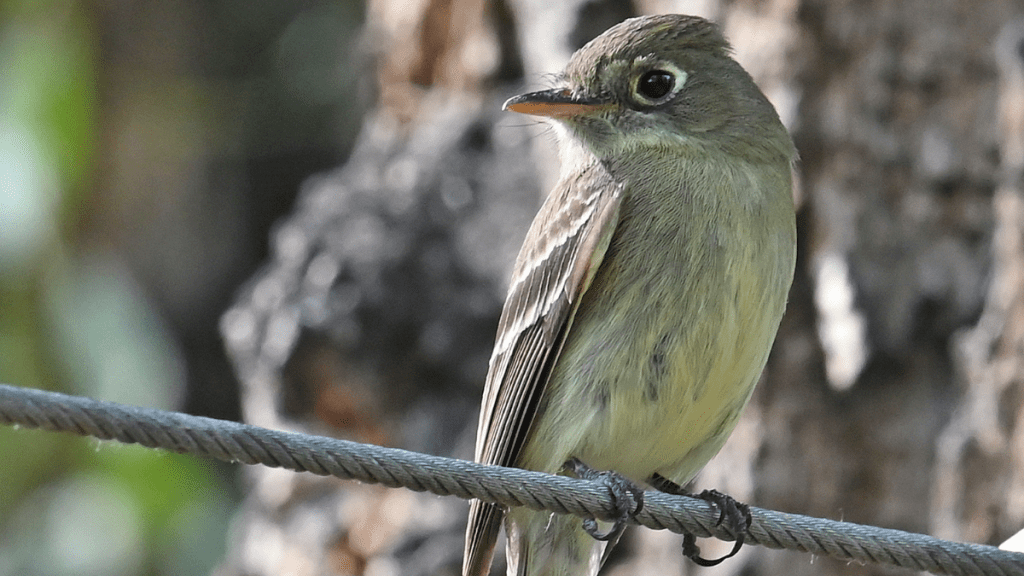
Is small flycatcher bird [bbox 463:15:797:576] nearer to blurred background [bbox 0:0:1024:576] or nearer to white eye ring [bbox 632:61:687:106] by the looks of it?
white eye ring [bbox 632:61:687:106]

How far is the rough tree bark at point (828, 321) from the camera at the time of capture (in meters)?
5.78

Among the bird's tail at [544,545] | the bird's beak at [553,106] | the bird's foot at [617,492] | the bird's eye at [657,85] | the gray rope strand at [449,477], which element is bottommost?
the bird's tail at [544,545]

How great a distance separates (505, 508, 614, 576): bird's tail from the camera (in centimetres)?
426

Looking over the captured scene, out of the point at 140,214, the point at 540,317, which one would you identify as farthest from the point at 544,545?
the point at 140,214

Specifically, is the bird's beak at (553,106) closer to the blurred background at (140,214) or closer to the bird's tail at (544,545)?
the bird's tail at (544,545)

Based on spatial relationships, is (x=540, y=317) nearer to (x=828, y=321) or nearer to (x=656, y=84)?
(x=656, y=84)

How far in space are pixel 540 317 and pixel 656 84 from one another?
0.89 meters

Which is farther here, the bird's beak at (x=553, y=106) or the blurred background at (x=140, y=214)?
the blurred background at (x=140, y=214)

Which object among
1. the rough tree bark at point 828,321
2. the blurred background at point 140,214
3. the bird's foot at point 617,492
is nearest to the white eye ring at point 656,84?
the bird's foot at point 617,492

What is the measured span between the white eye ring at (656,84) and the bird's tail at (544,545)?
1.44 metres

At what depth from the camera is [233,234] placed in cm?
864

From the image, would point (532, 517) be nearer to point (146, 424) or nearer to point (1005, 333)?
point (146, 424)

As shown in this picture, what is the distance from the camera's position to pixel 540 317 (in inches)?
164

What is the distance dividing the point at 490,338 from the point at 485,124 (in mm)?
1339
